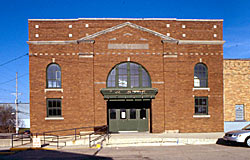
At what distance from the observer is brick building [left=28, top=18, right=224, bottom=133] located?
65.5 feet

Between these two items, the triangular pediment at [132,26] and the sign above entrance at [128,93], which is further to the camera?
the triangular pediment at [132,26]

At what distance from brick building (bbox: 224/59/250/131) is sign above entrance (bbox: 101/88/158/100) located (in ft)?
21.7

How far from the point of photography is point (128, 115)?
69.3 feet

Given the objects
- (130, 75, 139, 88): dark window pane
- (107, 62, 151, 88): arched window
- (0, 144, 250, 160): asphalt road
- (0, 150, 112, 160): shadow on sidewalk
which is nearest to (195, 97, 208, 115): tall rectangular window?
(107, 62, 151, 88): arched window

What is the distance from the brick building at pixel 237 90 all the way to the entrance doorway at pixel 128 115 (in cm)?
686

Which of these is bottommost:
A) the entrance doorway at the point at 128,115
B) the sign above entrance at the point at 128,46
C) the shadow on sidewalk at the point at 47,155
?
the shadow on sidewalk at the point at 47,155

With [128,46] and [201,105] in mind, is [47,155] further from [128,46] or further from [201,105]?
[201,105]

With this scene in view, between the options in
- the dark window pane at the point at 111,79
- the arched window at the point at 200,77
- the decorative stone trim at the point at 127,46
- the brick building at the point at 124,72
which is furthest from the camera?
the arched window at the point at 200,77

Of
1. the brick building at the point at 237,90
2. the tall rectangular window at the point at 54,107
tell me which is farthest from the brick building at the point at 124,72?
the brick building at the point at 237,90

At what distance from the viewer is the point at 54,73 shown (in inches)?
810

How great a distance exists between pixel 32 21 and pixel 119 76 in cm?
830

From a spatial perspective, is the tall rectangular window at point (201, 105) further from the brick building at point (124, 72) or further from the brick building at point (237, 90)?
the brick building at point (237, 90)

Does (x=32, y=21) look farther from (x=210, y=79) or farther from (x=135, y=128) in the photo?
(x=210, y=79)

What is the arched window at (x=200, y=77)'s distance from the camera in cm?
2091
